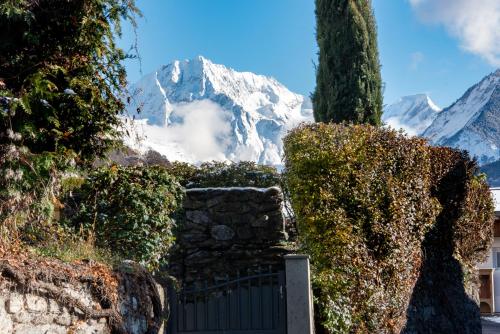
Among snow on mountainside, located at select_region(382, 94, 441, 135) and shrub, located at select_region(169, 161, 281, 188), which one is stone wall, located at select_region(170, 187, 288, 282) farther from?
snow on mountainside, located at select_region(382, 94, 441, 135)

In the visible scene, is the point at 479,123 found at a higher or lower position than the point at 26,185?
higher

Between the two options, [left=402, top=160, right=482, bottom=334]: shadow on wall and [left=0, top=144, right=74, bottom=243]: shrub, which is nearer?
[left=0, top=144, right=74, bottom=243]: shrub

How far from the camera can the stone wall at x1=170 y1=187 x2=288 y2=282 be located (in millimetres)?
9625

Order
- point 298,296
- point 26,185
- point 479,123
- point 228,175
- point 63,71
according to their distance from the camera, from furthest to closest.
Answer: point 479,123 → point 228,175 → point 298,296 → point 63,71 → point 26,185

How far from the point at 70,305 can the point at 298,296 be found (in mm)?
2632

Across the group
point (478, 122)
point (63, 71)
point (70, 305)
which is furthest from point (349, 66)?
point (478, 122)

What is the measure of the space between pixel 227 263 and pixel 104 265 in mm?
4269

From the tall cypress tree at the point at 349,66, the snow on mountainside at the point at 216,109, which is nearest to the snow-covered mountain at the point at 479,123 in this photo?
the snow on mountainside at the point at 216,109

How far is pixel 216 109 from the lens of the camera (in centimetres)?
13138

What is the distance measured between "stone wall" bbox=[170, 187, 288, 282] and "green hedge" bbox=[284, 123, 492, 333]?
1.37m

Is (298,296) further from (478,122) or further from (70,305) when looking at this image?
(478,122)

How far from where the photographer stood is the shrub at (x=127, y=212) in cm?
802

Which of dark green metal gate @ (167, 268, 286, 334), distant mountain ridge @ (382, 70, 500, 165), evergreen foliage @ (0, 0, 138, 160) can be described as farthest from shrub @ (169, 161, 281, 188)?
distant mountain ridge @ (382, 70, 500, 165)

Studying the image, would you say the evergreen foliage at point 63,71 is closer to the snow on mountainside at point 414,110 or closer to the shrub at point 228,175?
the shrub at point 228,175
